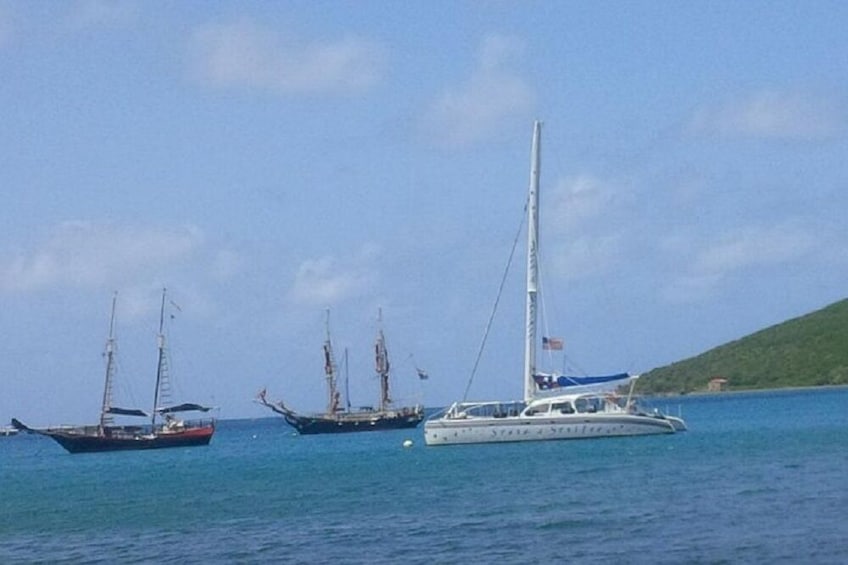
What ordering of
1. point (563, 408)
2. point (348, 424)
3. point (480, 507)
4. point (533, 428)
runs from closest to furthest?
1. point (480, 507)
2. point (533, 428)
3. point (563, 408)
4. point (348, 424)

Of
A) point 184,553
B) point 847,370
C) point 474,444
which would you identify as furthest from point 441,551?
point 847,370

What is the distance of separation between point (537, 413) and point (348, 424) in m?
60.9

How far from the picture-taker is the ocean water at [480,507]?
3200cm

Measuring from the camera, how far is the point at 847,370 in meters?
196

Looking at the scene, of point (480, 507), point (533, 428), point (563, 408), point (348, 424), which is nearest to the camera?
point (480, 507)

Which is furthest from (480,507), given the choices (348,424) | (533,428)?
(348,424)

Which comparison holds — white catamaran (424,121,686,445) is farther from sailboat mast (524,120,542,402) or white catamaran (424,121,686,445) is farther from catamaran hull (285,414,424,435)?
catamaran hull (285,414,424,435)

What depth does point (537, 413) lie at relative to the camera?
2830 inches

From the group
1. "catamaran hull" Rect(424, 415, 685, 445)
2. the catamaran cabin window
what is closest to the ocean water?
"catamaran hull" Rect(424, 415, 685, 445)

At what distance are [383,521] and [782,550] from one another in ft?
44.3

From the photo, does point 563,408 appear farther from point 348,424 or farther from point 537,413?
point 348,424

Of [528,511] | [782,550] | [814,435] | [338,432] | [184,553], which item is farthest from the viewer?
[338,432]

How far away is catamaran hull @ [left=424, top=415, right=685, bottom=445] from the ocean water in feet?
3.22

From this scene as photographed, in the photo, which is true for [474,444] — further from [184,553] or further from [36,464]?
[36,464]
